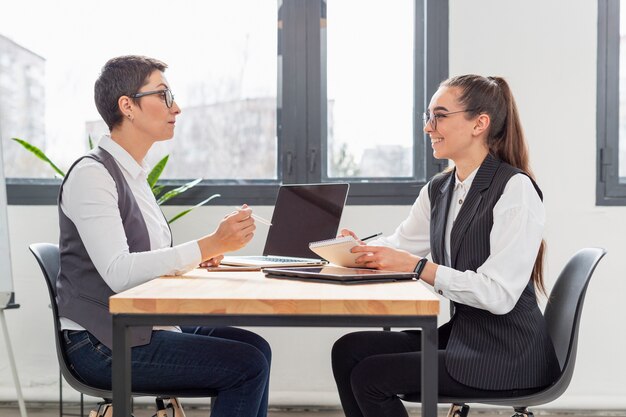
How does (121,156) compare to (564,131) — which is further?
(564,131)

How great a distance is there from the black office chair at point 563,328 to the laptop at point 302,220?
0.64 meters

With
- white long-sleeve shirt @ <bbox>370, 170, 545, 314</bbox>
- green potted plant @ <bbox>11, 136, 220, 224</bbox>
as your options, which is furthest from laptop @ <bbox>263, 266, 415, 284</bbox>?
green potted plant @ <bbox>11, 136, 220, 224</bbox>

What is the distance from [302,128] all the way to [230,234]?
160 centimetres

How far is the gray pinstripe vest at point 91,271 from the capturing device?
185 cm

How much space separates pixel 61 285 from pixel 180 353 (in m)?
0.40

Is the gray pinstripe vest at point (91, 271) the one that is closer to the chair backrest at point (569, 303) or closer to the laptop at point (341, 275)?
the laptop at point (341, 275)

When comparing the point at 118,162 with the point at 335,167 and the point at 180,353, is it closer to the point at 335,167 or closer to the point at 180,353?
A: the point at 180,353

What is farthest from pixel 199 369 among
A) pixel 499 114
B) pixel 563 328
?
pixel 499 114

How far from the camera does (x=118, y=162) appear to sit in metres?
2.01

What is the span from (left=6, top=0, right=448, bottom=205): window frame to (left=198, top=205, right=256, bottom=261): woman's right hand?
59.0 inches

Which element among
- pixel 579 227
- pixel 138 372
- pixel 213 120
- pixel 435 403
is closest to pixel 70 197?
pixel 138 372

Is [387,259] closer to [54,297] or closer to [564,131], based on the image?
[54,297]

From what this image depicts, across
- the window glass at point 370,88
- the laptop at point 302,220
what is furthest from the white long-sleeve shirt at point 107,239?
the window glass at point 370,88

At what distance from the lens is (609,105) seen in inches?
128
